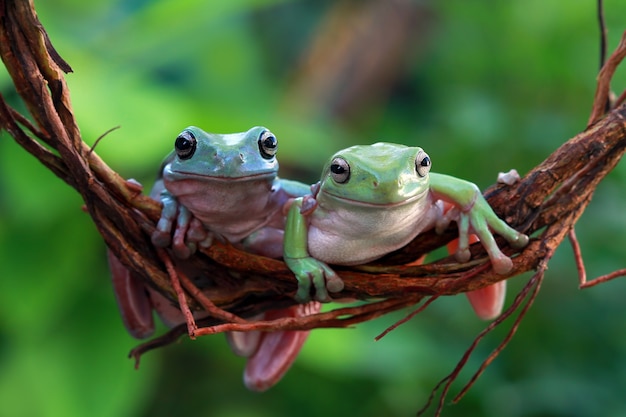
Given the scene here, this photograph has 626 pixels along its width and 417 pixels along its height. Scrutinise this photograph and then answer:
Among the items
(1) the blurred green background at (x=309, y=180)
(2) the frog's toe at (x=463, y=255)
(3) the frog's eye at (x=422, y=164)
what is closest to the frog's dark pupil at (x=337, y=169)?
(3) the frog's eye at (x=422, y=164)

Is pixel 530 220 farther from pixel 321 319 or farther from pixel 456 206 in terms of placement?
pixel 321 319

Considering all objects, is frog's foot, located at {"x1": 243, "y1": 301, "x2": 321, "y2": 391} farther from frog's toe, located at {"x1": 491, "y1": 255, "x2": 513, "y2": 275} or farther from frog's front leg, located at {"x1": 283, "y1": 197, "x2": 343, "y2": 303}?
frog's toe, located at {"x1": 491, "y1": 255, "x2": 513, "y2": 275}

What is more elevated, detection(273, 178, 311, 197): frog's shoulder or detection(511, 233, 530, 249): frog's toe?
detection(511, 233, 530, 249): frog's toe

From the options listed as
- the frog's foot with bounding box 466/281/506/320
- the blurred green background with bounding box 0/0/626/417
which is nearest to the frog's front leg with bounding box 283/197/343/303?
the frog's foot with bounding box 466/281/506/320

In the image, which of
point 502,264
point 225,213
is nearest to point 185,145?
point 225,213

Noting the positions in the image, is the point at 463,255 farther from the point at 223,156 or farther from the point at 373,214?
the point at 223,156

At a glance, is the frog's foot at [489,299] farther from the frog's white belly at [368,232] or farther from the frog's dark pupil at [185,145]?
the frog's dark pupil at [185,145]
